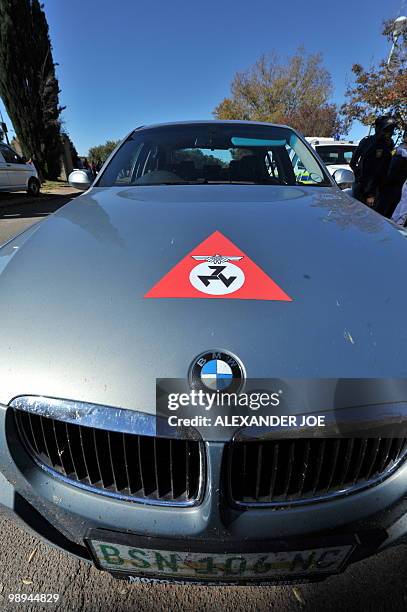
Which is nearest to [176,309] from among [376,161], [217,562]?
[217,562]

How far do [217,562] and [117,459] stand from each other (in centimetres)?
38

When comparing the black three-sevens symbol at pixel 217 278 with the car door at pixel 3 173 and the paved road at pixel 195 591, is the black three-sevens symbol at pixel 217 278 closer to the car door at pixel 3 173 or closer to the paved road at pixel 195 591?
the paved road at pixel 195 591

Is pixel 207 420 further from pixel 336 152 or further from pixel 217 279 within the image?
→ pixel 336 152

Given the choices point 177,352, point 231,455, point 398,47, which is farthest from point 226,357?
point 398,47

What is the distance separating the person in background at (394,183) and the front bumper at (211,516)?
18.6ft

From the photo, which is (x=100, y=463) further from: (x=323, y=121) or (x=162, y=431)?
(x=323, y=121)

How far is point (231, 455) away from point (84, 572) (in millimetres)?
956

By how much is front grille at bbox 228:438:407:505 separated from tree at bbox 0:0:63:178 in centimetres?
2320

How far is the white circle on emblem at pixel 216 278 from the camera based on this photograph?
3.71 feet

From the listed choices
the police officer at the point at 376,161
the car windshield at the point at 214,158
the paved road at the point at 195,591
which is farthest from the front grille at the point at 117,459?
the police officer at the point at 376,161

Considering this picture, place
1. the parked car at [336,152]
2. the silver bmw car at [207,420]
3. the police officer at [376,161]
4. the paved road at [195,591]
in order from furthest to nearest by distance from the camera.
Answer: the parked car at [336,152], the police officer at [376,161], the paved road at [195,591], the silver bmw car at [207,420]

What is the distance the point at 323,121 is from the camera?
1223 inches

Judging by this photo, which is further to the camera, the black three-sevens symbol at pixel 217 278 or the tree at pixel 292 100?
the tree at pixel 292 100

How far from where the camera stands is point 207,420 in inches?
35.6
